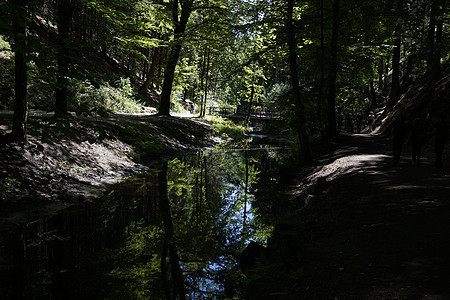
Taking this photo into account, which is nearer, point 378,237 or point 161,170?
point 378,237

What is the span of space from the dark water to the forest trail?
1.48m

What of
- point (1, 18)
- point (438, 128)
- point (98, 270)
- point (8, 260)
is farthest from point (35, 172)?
point (438, 128)

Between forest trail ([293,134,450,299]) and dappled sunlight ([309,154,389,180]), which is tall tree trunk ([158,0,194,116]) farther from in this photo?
forest trail ([293,134,450,299])

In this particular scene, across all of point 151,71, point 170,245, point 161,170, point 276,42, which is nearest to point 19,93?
point 170,245

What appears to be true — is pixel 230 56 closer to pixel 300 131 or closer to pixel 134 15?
pixel 134 15

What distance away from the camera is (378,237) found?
15.9 feet

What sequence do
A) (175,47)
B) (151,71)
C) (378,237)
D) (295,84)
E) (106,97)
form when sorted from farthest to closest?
(151,71) → (106,97) → (175,47) → (295,84) → (378,237)

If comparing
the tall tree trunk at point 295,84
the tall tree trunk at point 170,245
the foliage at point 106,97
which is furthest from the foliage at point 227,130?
the tall tree trunk at point 170,245

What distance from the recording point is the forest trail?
11.8ft

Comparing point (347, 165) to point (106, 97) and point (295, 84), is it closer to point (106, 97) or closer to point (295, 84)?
point (295, 84)

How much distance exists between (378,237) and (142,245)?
4.59 metres

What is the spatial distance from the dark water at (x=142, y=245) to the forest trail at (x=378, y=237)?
1.48 m

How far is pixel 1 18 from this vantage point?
7.82 feet

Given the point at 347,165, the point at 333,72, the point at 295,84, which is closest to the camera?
the point at 347,165
